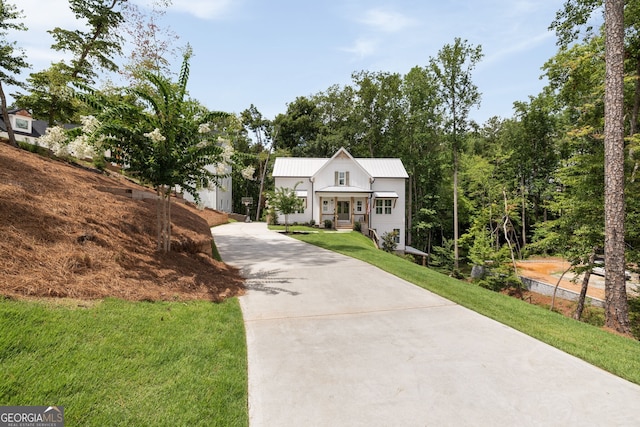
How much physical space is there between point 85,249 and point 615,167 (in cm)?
1256

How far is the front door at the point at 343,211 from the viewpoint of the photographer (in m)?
26.7

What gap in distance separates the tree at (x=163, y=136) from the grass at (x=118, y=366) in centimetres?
328

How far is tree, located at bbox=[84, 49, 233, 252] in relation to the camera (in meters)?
6.04

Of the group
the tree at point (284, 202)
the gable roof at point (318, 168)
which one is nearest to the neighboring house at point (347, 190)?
the gable roof at point (318, 168)

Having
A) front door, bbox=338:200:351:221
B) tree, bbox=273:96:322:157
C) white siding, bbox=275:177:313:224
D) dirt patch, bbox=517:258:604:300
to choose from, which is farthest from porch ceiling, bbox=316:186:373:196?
tree, bbox=273:96:322:157

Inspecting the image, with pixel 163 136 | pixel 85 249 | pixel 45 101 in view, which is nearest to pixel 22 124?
pixel 45 101

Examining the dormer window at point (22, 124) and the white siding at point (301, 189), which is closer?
the dormer window at point (22, 124)

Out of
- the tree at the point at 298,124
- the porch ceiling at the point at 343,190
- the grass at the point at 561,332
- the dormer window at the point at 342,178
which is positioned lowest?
the grass at the point at 561,332

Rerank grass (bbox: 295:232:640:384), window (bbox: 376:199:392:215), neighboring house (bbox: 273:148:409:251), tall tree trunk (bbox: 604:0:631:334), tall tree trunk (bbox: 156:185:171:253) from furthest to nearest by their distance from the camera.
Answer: window (bbox: 376:199:392:215)
neighboring house (bbox: 273:148:409:251)
tall tree trunk (bbox: 604:0:631:334)
tall tree trunk (bbox: 156:185:171:253)
grass (bbox: 295:232:640:384)

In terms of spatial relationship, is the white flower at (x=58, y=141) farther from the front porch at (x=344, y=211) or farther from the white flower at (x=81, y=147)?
the front porch at (x=344, y=211)

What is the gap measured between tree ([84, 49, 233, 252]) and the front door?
20.3 m

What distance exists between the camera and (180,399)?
279 cm

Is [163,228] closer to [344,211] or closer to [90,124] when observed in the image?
[90,124]

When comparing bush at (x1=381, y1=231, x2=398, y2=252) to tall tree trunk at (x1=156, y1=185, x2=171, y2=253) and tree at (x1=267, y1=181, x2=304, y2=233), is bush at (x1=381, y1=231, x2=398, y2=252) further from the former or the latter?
tall tree trunk at (x1=156, y1=185, x2=171, y2=253)
